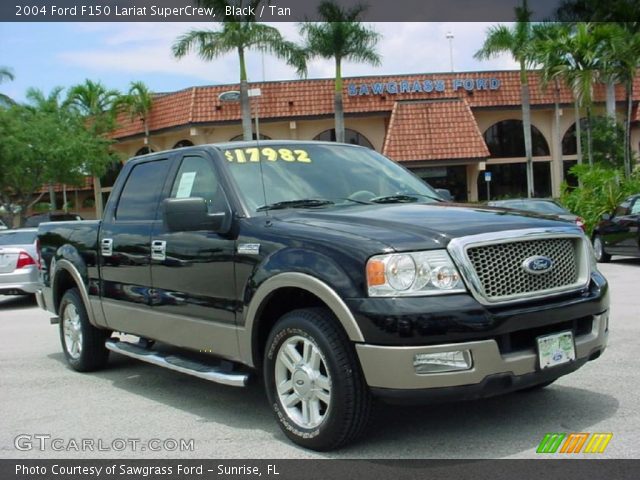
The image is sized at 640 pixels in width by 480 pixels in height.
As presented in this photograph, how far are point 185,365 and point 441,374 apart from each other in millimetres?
2250

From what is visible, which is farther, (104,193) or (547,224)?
(104,193)

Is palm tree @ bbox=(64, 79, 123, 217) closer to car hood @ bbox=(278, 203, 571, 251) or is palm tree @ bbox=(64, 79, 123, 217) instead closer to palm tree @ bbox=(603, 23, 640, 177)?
palm tree @ bbox=(603, 23, 640, 177)

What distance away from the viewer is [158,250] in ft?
19.8

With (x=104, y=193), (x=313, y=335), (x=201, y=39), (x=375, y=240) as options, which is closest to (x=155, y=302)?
(x=313, y=335)

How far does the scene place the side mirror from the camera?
A: 16.8 ft

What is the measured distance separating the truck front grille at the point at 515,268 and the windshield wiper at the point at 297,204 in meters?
1.47

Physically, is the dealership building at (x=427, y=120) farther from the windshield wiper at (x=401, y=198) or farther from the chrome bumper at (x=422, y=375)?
the chrome bumper at (x=422, y=375)

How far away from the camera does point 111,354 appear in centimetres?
849

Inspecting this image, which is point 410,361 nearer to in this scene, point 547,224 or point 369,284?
point 369,284

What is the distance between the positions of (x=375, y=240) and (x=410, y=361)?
28.4 inches

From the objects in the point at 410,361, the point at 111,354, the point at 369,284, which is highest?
the point at 369,284

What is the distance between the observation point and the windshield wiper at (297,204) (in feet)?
17.7

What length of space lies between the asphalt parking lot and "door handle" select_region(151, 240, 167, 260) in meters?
1.19

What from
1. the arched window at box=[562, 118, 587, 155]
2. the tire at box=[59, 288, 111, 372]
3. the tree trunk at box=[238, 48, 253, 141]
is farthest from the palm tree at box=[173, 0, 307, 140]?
the tire at box=[59, 288, 111, 372]
